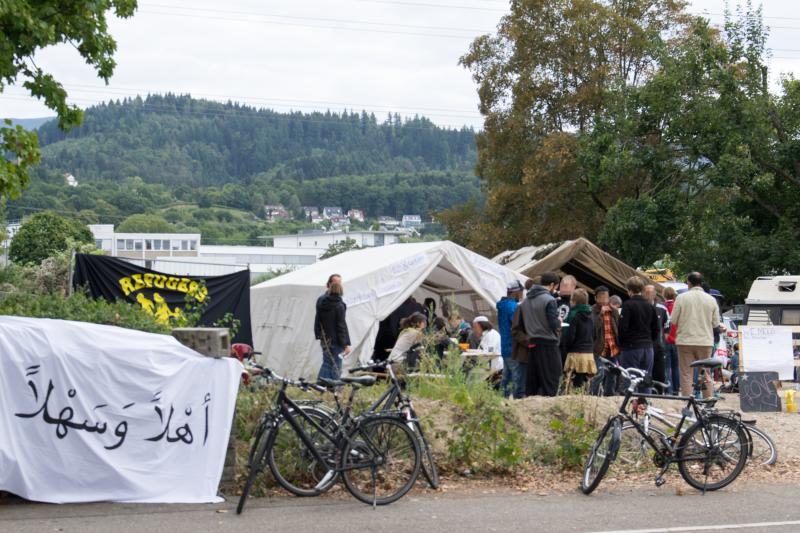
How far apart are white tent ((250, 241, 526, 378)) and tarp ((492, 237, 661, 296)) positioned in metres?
1.44

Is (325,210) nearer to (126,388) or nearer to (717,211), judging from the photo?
(717,211)

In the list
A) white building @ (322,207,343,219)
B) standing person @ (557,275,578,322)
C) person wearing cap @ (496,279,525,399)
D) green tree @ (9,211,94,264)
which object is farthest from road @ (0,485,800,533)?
white building @ (322,207,343,219)

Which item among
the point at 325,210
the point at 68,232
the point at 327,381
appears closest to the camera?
the point at 327,381

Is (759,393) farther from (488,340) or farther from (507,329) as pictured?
(488,340)

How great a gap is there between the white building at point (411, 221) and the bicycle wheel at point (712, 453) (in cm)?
16386

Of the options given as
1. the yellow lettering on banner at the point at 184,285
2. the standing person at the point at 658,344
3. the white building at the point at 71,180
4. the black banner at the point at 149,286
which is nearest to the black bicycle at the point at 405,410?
the standing person at the point at 658,344

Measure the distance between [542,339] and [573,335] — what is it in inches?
25.0

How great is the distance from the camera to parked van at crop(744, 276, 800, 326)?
60.6 feet

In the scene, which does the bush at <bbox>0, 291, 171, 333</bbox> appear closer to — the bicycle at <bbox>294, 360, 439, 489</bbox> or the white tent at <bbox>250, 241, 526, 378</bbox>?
the bicycle at <bbox>294, 360, 439, 489</bbox>

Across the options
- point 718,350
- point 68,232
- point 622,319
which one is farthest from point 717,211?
point 68,232

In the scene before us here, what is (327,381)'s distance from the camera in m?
8.07

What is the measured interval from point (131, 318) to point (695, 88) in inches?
771

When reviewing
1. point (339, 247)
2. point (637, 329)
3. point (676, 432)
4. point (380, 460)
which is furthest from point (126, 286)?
point (339, 247)

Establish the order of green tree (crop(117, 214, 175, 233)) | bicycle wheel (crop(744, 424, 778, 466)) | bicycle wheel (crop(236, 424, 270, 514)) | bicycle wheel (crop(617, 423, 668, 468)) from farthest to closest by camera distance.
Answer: green tree (crop(117, 214, 175, 233))
bicycle wheel (crop(744, 424, 778, 466))
bicycle wheel (crop(617, 423, 668, 468))
bicycle wheel (crop(236, 424, 270, 514))
